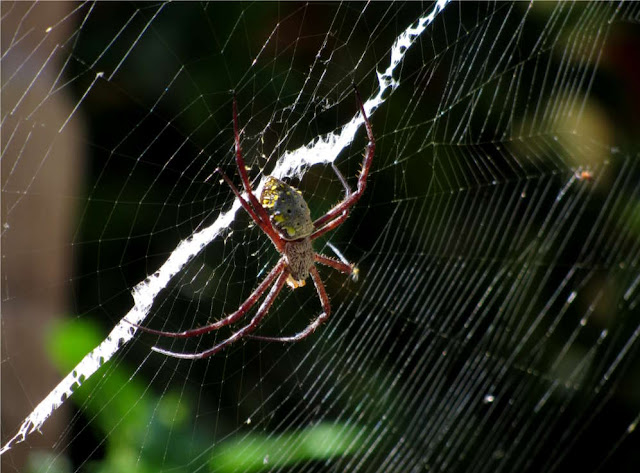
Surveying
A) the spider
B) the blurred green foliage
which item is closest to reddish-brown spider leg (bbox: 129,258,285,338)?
the spider

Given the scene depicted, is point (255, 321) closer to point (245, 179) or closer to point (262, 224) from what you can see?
point (262, 224)

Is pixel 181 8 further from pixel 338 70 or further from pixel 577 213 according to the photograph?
pixel 577 213

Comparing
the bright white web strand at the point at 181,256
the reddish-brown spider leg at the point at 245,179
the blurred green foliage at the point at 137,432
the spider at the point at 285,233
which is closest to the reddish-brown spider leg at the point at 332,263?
the spider at the point at 285,233

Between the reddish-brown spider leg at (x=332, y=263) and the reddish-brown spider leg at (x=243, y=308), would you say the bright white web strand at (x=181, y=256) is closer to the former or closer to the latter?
the reddish-brown spider leg at (x=243, y=308)

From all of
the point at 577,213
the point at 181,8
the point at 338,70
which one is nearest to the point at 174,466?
the point at 338,70

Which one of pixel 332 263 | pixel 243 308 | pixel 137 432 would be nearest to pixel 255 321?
pixel 243 308
